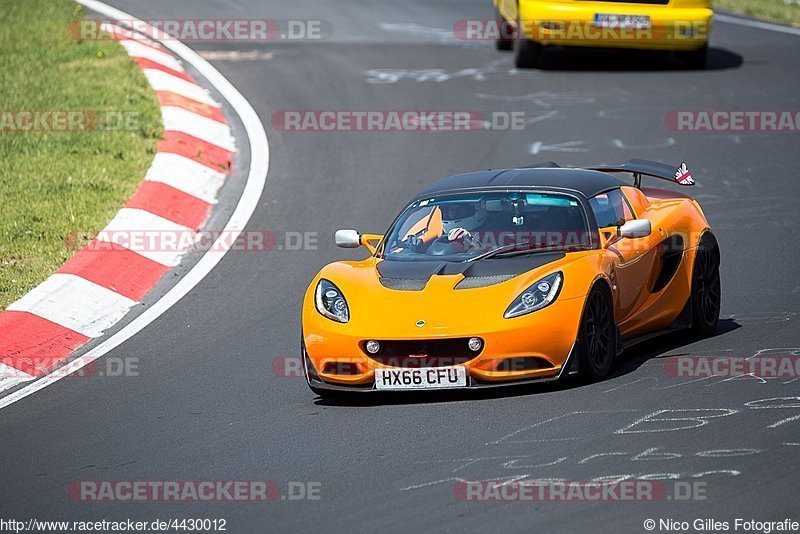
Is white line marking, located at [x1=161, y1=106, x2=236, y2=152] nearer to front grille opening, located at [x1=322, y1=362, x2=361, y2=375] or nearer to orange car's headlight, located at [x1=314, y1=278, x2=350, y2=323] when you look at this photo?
orange car's headlight, located at [x1=314, y1=278, x2=350, y2=323]

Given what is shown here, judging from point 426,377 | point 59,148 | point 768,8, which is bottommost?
point 426,377

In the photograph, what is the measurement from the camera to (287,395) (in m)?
8.44

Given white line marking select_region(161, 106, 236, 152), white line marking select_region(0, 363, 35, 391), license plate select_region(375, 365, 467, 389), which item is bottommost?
white line marking select_region(0, 363, 35, 391)

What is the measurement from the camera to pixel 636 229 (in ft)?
28.3

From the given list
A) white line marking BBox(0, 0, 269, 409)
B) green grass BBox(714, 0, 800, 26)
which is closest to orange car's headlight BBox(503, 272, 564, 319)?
white line marking BBox(0, 0, 269, 409)

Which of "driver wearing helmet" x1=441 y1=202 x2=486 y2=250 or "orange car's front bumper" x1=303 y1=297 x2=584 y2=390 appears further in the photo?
"driver wearing helmet" x1=441 y1=202 x2=486 y2=250

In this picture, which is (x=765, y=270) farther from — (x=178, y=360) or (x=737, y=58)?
(x=737, y=58)

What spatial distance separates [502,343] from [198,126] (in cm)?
806

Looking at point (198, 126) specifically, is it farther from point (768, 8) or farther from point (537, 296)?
point (768, 8)

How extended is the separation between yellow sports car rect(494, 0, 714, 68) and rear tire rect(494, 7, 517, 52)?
62.8 inches

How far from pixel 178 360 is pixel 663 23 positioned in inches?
392

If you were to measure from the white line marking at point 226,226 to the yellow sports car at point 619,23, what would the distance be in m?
3.83

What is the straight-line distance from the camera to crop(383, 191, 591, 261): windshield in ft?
28.8

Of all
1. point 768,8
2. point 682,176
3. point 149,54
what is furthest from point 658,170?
point 768,8
